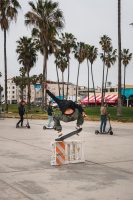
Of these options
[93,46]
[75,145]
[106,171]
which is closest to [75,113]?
[75,145]

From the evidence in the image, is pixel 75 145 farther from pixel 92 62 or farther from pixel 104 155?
pixel 92 62

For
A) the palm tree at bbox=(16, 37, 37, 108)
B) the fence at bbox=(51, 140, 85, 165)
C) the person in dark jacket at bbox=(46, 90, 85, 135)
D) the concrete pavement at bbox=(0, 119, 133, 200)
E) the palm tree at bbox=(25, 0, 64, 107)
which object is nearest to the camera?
the concrete pavement at bbox=(0, 119, 133, 200)

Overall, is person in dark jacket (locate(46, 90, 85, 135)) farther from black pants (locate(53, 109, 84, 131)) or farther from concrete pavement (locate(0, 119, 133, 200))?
concrete pavement (locate(0, 119, 133, 200))

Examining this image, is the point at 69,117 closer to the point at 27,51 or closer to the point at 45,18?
the point at 45,18

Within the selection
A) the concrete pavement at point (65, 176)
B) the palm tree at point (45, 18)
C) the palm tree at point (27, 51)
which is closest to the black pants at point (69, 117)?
the concrete pavement at point (65, 176)

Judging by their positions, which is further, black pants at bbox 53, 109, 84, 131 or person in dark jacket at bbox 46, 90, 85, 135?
black pants at bbox 53, 109, 84, 131

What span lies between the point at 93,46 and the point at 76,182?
83105 mm

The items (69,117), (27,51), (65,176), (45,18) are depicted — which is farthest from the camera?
(27,51)

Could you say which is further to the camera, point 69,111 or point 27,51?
point 27,51

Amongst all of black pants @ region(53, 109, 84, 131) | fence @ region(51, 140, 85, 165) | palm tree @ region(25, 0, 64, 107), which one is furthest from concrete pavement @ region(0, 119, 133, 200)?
palm tree @ region(25, 0, 64, 107)

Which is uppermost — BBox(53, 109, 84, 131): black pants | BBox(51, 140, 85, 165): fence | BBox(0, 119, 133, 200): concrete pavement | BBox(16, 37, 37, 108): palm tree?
BBox(16, 37, 37, 108): palm tree

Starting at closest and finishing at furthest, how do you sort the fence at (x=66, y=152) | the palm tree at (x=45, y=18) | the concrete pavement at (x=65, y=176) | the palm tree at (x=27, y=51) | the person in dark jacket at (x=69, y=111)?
the concrete pavement at (x=65, y=176) < the person in dark jacket at (x=69, y=111) < the fence at (x=66, y=152) < the palm tree at (x=45, y=18) < the palm tree at (x=27, y=51)

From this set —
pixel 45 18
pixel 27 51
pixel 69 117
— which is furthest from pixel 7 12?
pixel 69 117

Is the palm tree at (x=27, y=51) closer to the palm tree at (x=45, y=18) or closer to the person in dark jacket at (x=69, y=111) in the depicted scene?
the palm tree at (x=45, y=18)
